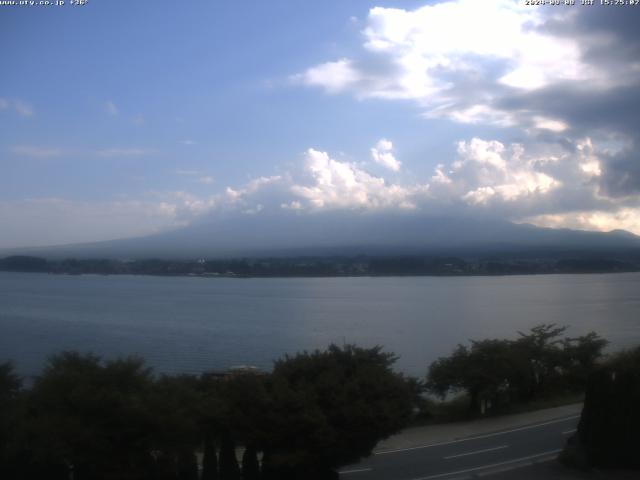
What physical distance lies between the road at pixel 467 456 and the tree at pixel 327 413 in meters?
1.55

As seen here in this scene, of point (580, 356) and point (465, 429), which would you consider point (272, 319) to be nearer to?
point (580, 356)

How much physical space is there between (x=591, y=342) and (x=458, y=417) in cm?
693

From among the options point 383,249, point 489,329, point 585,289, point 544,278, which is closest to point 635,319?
point 489,329

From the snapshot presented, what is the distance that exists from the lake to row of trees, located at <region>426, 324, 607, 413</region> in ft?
22.8

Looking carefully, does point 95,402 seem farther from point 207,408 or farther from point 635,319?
point 635,319

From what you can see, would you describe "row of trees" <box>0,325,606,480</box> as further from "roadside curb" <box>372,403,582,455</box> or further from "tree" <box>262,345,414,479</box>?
"roadside curb" <box>372,403,582,455</box>

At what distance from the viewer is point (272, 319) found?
4672 cm

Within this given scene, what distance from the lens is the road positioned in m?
11.5

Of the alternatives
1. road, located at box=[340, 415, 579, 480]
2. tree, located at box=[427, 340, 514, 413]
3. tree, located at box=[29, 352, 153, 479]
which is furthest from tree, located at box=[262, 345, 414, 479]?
tree, located at box=[427, 340, 514, 413]

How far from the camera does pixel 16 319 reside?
1699 inches

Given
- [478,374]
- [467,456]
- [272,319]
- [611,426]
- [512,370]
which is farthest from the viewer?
[272,319]

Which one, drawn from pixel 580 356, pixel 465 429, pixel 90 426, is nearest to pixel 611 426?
pixel 465 429

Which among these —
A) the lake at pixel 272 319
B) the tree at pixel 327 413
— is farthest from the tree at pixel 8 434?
the lake at pixel 272 319

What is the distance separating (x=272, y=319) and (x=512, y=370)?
28.9 m
